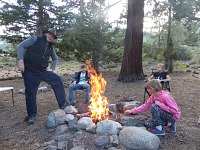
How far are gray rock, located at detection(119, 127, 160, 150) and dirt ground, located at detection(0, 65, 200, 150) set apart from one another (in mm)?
217

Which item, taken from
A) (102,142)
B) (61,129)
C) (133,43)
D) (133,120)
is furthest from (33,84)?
(133,43)

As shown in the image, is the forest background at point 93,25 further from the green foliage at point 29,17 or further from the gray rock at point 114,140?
the gray rock at point 114,140

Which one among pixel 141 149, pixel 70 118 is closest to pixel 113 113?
pixel 70 118

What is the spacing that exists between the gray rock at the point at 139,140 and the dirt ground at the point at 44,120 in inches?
8.6

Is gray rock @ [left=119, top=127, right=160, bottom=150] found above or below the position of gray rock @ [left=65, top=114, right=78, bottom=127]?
below

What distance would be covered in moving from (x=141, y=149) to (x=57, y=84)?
94.1 inches

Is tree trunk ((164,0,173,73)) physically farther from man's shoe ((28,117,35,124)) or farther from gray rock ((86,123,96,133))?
gray rock ((86,123,96,133))

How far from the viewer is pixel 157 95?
156 inches

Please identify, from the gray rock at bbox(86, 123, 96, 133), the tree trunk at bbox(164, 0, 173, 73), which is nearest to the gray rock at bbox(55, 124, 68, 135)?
the gray rock at bbox(86, 123, 96, 133)

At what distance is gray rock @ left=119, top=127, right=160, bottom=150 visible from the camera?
349 cm

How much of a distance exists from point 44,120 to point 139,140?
7.23ft

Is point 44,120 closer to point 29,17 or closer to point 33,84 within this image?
point 33,84

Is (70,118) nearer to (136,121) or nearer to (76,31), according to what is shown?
(136,121)

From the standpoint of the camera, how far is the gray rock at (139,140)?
3490mm
